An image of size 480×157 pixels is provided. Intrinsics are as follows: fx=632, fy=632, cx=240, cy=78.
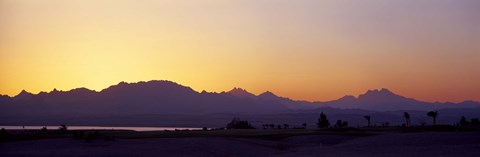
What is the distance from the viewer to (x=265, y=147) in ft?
220

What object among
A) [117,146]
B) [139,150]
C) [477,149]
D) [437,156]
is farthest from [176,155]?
[477,149]

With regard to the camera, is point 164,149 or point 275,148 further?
point 275,148

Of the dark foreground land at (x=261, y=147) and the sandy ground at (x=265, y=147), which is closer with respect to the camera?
the sandy ground at (x=265, y=147)

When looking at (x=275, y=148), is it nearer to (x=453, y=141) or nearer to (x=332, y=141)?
(x=332, y=141)

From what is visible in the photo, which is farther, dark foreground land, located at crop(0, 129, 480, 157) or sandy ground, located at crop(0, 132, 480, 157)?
dark foreground land, located at crop(0, 129, 480, 157)

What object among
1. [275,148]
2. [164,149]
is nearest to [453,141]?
[275,148]

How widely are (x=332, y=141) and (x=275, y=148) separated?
12.8 metres

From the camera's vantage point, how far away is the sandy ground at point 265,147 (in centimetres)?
5244

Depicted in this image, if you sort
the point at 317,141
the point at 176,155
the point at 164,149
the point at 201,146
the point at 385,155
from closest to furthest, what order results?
the point at 385,155 → the point at 176,155 → the point at 164,149 → the point at 201,146 → the point at 317,141

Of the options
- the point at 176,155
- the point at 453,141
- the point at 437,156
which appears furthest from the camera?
the point at 453,141

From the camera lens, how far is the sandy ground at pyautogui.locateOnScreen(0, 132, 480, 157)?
52.4 metres

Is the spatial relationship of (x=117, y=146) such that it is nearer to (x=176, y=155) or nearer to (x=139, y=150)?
(x=139, y=150)

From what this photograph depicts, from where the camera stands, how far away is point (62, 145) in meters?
62.1

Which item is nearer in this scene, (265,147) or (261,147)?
(261,147)
